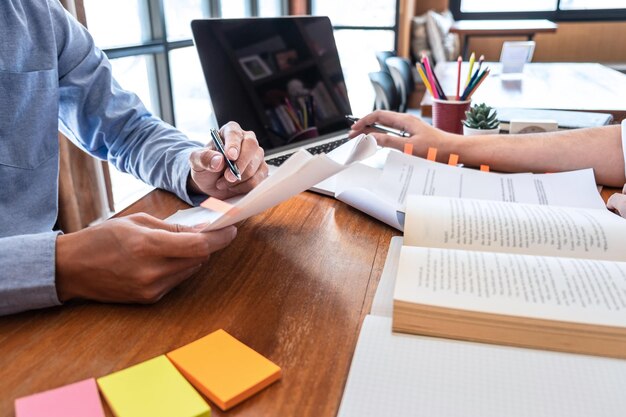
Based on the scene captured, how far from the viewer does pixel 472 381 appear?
371 millimetres

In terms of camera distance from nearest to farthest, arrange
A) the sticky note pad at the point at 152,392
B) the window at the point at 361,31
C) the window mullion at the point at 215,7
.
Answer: the sticky note pad at the point at 152,392
the window mullion at the point at 215,7
the window at the point at 361,31

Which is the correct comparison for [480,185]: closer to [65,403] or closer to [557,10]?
[65,403]

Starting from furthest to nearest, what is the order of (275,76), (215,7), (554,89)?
(215,7)
(554,89)
(275,76)

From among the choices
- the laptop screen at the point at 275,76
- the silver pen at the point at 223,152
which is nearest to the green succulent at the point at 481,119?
the laptop screen at the point at 275,76

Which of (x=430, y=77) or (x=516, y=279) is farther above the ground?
(x=430, y=77)

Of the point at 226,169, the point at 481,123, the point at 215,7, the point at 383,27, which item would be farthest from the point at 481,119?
the point at 383,27

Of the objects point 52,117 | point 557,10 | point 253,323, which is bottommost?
point 253,323

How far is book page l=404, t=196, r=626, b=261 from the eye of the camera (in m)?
0.53

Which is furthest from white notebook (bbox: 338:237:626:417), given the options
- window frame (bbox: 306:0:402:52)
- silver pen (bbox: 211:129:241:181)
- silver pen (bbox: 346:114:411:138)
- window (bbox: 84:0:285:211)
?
window frame (bbox: 306:0:402:52)

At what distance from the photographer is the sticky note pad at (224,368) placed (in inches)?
14.3

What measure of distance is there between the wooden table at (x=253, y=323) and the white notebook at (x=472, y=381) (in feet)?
0.08

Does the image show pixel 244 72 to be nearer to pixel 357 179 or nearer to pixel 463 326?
pixel 357 179

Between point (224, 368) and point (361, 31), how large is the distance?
448 centimetres

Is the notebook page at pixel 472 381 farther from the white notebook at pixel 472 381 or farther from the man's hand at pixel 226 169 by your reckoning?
the man's hand at pixel 226 169
